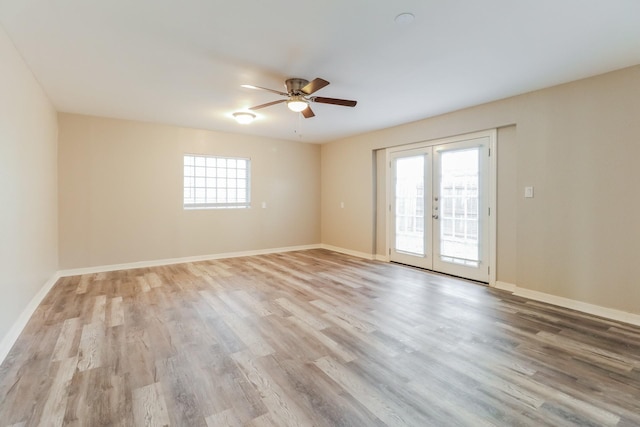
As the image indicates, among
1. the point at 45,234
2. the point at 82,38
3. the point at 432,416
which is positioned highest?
the point at 82,38

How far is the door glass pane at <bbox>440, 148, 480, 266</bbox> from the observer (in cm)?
449

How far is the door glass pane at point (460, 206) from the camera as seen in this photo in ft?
14.7

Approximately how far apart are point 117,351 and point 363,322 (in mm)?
2139

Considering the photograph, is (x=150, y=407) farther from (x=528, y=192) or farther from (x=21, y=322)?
(x=528, y=192)

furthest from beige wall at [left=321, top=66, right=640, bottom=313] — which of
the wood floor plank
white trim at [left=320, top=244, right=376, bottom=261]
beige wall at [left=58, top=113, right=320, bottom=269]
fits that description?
the wood floor plank

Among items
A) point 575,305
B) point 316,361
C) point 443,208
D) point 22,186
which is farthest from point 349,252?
point 22,186

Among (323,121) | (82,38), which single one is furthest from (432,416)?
(323,121)

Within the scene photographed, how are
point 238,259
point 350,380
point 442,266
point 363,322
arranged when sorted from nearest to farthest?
point 350,380, point 363,322, point 442,266, point 238,259

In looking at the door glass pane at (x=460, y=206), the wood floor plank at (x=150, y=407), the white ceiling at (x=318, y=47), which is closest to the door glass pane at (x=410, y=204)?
the door glass pane at (x=460, y=206)

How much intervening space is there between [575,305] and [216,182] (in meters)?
6.00

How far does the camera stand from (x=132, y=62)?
3.00 metres

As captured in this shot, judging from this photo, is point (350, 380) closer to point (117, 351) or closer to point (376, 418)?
point (376, 418)

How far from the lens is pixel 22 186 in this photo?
2975mm

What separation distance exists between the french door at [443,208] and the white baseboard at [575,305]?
467 millimetres
